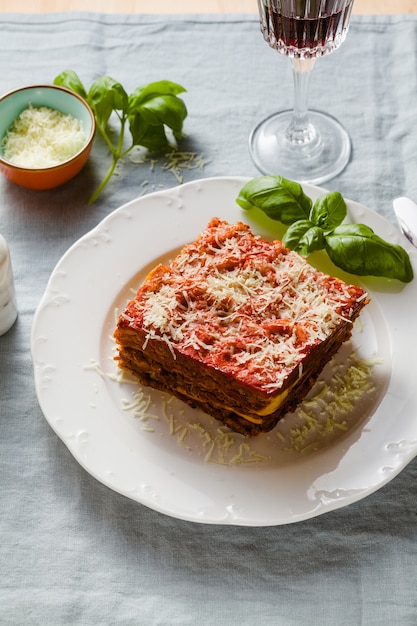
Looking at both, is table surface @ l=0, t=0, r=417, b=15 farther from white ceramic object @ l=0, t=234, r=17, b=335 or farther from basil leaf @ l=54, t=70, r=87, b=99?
white ceramic object @ l=0, t=234, r=17, b=335

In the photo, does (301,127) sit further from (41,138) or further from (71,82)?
(41,138)

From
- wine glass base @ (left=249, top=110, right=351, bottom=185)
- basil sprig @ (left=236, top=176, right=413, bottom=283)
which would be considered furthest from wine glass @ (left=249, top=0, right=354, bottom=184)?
basil sprig @ (left=236, top=176, right=413, bottom=283)

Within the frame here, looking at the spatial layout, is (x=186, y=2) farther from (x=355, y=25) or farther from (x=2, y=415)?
(x=2, y=415)

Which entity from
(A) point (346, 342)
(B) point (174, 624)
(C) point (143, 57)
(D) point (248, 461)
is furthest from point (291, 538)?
(C) point (143, 57)

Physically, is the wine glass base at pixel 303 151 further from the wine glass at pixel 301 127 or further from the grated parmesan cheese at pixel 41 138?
the grated parmesan cheese at pixel 41 138

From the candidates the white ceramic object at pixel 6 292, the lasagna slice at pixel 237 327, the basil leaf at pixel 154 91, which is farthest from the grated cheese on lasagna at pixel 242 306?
the basil leaf at pixel 154 91

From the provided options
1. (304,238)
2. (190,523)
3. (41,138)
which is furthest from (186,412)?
(41,138)
